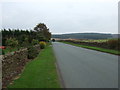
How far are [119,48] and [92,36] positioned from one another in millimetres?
80444

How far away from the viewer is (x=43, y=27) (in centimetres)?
6544

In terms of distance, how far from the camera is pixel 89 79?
766 cm

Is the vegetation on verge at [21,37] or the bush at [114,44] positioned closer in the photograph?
the vegetation on verge at [21,37]

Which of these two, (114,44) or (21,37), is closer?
(114,44)

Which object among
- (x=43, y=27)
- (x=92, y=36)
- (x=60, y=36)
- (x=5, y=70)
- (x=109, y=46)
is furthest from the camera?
(x=60, y=36)

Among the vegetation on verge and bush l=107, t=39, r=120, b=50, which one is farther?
bush l=107, t=39, r=120, b=50

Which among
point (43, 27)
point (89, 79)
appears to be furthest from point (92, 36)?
point (89, 79)

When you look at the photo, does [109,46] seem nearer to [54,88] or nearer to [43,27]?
[54,88]

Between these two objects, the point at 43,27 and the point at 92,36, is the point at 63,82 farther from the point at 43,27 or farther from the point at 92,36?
the point at 92,36

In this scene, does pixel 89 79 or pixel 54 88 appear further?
pixel 89 79

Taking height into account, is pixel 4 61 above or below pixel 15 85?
above

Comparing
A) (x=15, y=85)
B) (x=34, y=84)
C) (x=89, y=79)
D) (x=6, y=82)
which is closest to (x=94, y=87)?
(x=89, y=79)

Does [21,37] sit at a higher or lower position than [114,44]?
higher

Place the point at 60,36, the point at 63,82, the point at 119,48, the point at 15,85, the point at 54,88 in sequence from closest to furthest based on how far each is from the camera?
1. the point at 54,88
2. the point at 15,85
3. the point at 63,82
4. the point at 119,48
5. the point at 60,36
